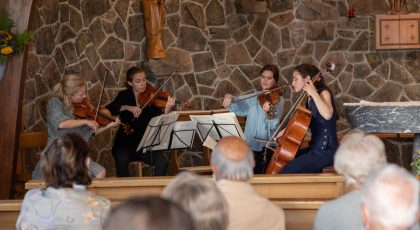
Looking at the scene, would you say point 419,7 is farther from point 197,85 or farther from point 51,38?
point 51,38

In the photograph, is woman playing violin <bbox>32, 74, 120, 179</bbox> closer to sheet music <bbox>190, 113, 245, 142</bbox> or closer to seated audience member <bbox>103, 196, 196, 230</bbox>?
sheet music <bbox>190, 113, 245, 142</bbox>

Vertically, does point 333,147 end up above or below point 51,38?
below

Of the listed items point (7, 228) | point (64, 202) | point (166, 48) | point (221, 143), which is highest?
point (166, 48)

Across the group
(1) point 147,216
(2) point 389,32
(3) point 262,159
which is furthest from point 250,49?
(1) point 147,216

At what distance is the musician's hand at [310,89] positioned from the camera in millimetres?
5344

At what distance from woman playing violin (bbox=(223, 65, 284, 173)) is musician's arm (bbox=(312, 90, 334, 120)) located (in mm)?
713

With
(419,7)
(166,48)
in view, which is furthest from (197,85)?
(419,7)

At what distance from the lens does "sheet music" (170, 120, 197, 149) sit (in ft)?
20.1

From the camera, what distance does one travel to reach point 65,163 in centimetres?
298

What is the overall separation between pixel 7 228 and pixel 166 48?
15.5ft

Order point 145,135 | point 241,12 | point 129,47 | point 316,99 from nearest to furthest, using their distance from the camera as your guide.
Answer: point 316,99
point 145,135
point 129,47
point 241,12

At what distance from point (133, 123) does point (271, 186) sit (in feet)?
7.82

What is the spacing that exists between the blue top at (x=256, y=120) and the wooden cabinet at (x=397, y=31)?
3112mm

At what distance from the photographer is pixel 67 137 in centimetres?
305
